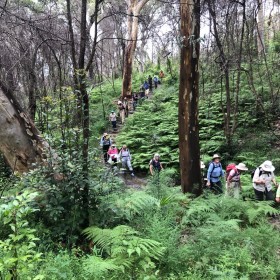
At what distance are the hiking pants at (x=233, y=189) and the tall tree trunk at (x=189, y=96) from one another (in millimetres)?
745

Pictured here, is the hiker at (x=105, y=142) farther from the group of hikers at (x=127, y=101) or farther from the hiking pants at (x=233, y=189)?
the hiking pants at (x=233, y=189)

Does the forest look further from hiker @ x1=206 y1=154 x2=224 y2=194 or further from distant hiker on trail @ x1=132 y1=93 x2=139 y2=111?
distant hiker on trail @ x1=132 y1=93 x2=139 y2=111

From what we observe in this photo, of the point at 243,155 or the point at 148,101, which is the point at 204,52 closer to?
the point at 148,101

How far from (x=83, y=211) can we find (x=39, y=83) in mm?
11730

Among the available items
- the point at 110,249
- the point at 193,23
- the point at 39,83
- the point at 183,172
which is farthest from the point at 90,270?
the point at 39,83

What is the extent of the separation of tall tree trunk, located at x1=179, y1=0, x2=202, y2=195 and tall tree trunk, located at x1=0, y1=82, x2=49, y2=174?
3571 millimetres

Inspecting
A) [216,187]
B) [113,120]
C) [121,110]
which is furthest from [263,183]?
[121,110]

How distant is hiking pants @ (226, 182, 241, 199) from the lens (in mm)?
8422

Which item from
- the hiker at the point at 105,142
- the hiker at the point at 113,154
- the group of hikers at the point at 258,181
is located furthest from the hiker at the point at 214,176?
the hiker at the point at 105,142

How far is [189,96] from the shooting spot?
8164 millimetres

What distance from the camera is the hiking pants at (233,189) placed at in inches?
332

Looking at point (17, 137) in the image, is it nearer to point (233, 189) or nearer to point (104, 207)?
point (104, 207)

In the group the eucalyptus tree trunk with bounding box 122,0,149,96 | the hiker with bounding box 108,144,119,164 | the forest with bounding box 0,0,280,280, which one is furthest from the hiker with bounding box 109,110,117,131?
the forest with bounding box 0,0,280,280

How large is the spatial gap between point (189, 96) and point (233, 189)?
2652 mm
